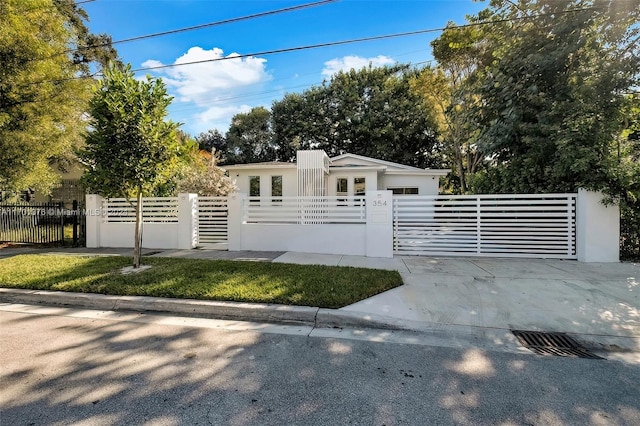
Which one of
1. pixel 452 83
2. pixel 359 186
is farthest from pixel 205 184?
pixel 452 83

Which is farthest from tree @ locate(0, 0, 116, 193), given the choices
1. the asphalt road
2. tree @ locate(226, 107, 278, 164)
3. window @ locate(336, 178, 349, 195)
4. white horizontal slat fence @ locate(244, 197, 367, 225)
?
tree @ locate(226, 107, 278, 164)

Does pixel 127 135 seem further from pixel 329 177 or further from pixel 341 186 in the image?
pixel 341 186

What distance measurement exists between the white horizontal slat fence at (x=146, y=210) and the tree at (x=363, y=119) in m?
20.3

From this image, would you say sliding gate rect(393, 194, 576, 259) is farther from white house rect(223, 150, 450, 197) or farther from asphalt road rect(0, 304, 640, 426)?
white house rect(223, 150, 450, 197)

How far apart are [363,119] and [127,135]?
77.2 ft

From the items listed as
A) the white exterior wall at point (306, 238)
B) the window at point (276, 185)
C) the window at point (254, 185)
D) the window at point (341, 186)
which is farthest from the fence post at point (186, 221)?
the window at point (341, 186)

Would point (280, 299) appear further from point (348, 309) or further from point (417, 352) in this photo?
point (417, 352)

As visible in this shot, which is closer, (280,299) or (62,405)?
(62,405)

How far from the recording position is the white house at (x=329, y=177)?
15117 millimetres

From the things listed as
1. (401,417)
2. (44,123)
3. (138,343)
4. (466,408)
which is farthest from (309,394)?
(44,123)

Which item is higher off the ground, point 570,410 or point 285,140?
point 285,140

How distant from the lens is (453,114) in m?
18.9

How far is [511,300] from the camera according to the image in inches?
194

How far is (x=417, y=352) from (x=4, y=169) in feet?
43.8
